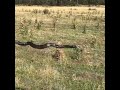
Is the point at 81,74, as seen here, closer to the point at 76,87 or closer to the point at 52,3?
the point at 76,87

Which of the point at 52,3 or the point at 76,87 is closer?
the point at 76,87

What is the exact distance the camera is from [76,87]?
16.5ft

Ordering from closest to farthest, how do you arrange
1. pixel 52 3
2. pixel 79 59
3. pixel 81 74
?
pixel 81 74, pixel 79 59, pixel 52 3

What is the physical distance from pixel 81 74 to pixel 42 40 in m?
3.66

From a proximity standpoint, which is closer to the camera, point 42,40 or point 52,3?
point 42,40

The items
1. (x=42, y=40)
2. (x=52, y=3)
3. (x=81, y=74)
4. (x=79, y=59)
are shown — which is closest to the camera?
(x=81, y=74)

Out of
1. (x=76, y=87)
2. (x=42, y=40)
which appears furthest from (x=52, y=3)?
(x=76, y=87)
